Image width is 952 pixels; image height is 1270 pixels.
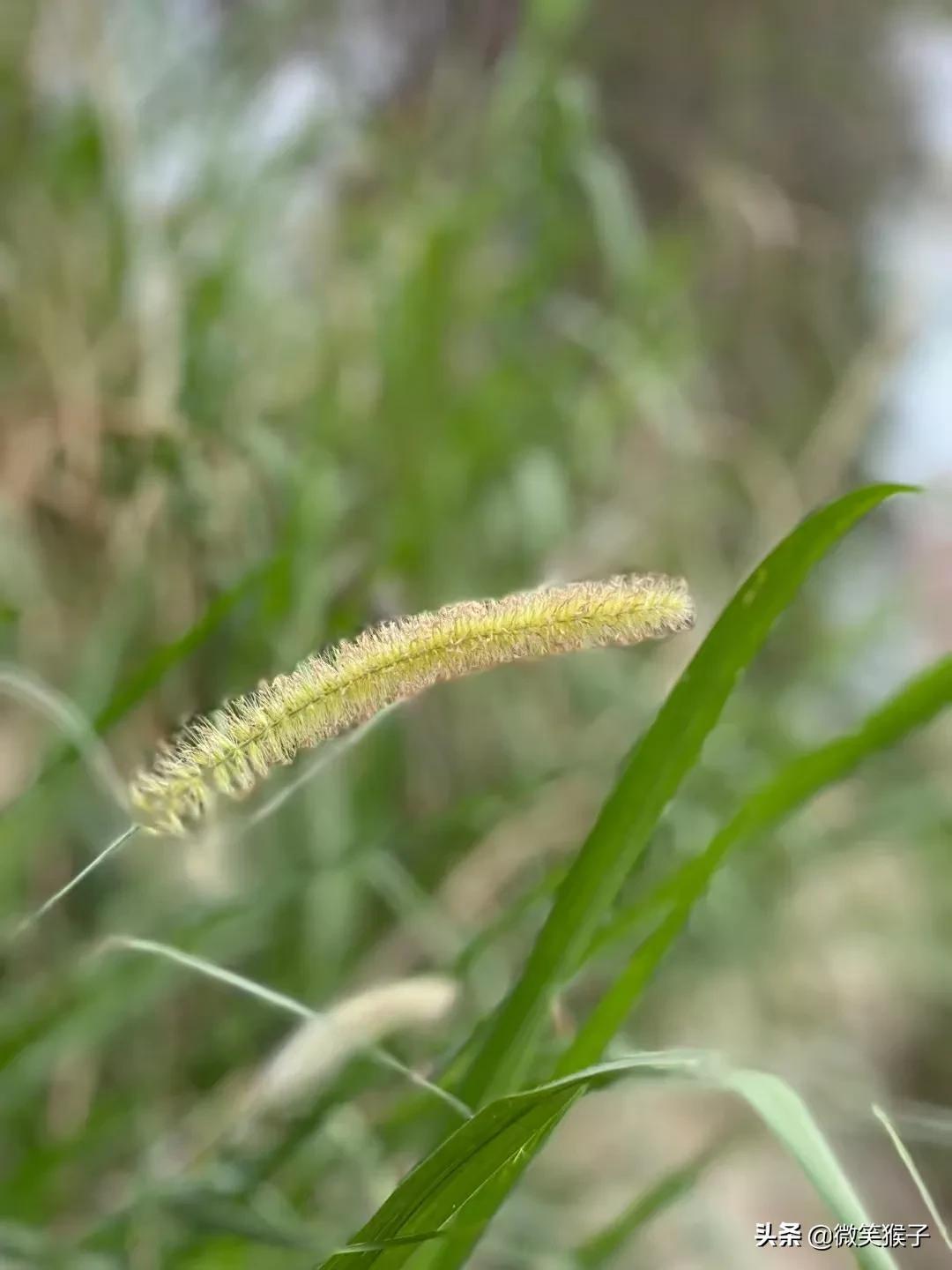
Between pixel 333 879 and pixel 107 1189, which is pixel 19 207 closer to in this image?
pixel 333 879

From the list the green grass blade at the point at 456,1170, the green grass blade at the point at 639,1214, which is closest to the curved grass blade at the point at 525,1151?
the green grass blade at the point at 456,1170

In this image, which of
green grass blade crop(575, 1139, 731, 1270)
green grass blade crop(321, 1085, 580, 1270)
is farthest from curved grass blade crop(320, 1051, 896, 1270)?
green grass blade crop(575, 1139, 731, 1270)

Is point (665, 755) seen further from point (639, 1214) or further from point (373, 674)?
point (639, 1214)

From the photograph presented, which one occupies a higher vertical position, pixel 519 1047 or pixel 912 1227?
pixel 519 1047

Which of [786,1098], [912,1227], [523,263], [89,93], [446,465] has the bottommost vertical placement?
[912,1227]

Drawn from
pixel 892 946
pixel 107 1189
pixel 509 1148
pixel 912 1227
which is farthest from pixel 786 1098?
pixel 892 946

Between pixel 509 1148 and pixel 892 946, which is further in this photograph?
pixel 892 946

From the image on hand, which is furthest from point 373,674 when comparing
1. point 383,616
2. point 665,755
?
point 383,616

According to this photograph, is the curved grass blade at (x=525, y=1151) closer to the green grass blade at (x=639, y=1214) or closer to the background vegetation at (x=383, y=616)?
the background vegetation at (x=383, y=616)
